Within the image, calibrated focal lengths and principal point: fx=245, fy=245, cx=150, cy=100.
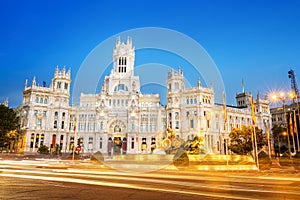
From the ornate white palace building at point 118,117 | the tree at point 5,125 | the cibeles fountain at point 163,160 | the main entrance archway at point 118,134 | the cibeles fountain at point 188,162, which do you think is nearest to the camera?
the cibeles fountain at point 188,162

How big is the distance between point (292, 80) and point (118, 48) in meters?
73.4

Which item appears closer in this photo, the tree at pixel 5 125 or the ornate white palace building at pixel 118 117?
the tree at pixel 5 125

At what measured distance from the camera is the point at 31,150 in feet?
252

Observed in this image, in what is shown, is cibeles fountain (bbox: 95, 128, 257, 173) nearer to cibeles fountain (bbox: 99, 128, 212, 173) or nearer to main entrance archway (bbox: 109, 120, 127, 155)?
cibeles fountain (bbox: 99, 128, 212, 173)

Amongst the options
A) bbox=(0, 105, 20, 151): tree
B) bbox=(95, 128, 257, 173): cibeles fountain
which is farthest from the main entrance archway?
bbox=(95, 128, 257, 173): cibeles fountain

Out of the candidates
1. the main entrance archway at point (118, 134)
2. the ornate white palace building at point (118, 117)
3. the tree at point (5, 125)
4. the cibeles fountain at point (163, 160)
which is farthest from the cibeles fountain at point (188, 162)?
the main entrance archway at point (118, 134)

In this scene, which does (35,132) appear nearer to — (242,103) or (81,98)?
(81,98)

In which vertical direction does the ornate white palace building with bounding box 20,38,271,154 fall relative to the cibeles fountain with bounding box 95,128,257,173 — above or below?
above

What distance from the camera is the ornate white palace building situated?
80938mm

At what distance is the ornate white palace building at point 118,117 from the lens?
80938 millimetres

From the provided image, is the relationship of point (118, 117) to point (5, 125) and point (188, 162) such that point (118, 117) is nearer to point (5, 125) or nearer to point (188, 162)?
point (5, 125)

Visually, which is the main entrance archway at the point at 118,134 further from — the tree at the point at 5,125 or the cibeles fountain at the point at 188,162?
the cibeles fountain at the point at 188,162

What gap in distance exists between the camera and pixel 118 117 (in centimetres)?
8838

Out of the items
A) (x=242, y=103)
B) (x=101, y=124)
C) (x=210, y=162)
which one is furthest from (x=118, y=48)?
(x=210, y=162)
